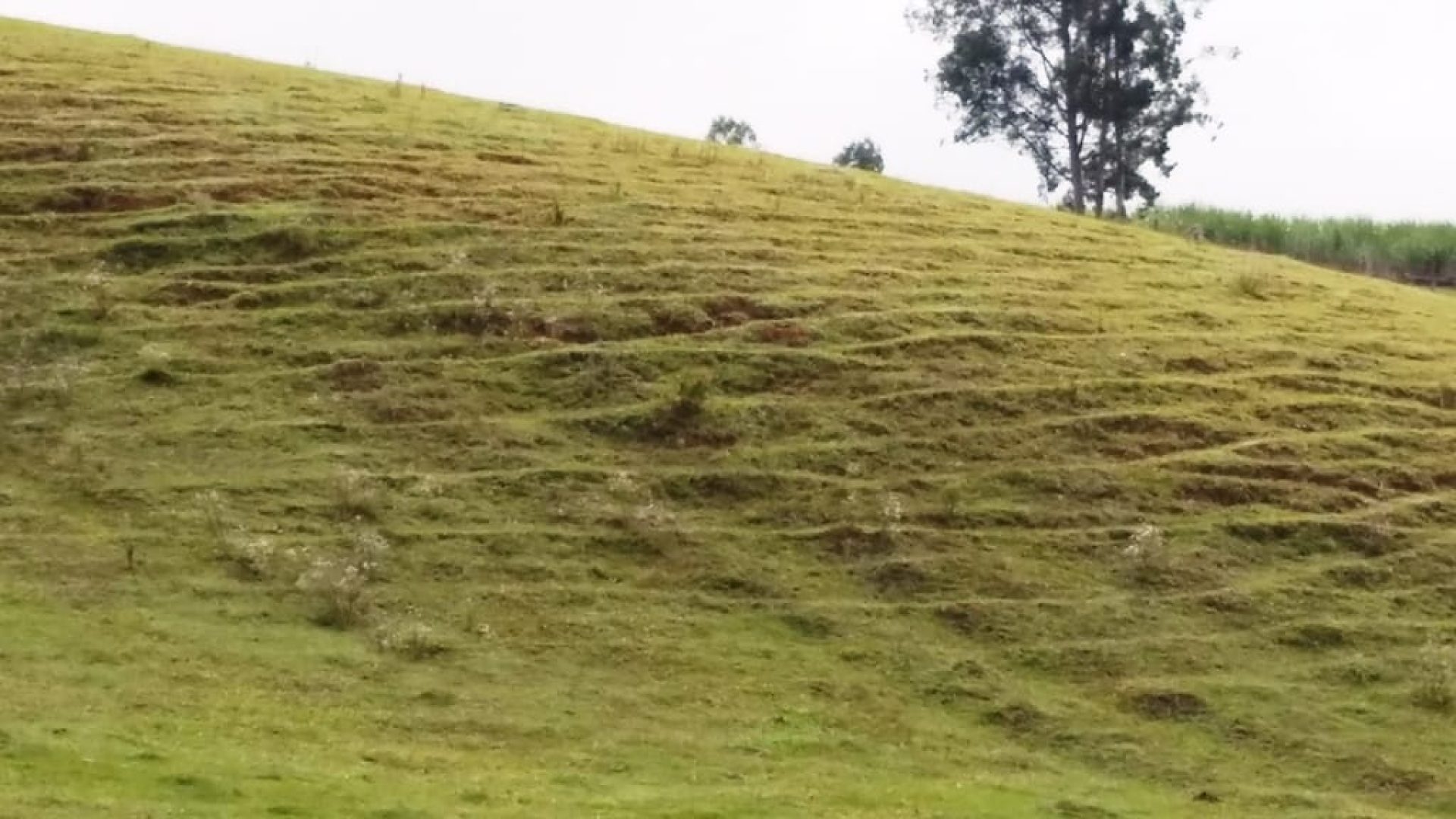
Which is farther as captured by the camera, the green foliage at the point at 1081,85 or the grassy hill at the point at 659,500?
the green foliage at the point at 1081,85

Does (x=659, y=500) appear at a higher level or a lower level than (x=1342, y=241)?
lower

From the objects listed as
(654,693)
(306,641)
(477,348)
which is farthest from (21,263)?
(654,693)

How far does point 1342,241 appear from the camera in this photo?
2777 cm

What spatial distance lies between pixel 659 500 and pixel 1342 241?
17.3 m

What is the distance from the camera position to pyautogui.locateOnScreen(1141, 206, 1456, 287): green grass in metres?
27.2

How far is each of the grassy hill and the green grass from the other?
23.0 ft

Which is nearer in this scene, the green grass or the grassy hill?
the grassy hill

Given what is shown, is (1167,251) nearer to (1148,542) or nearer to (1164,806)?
(1148,542)

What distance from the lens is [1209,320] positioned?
17.9m

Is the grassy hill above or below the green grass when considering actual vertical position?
below

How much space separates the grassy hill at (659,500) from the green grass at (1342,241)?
23.0 feet

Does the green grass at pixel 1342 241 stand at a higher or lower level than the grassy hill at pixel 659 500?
higher

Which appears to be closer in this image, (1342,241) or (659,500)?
(659,500)

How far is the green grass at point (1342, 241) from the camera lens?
27.2 meters
